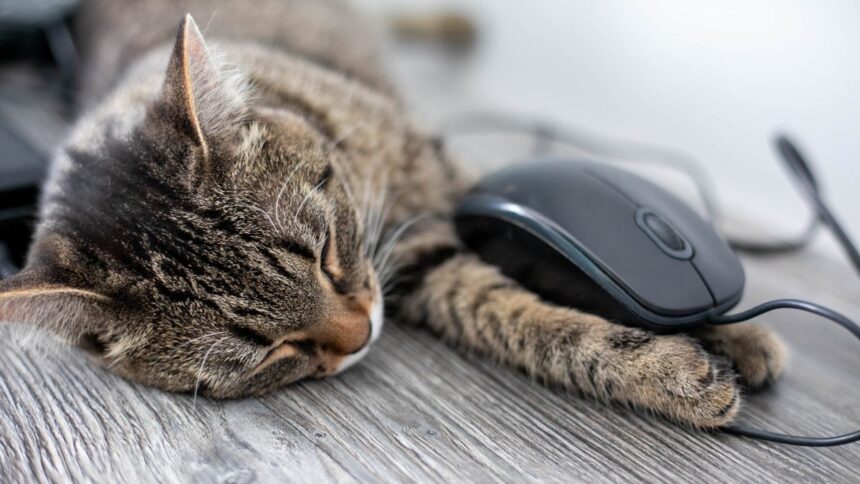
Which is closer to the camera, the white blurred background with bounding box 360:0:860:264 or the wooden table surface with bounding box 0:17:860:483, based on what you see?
the wooden table surface with bounding box 0:17:860:483

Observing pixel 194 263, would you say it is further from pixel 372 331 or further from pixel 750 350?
pixel 750 350

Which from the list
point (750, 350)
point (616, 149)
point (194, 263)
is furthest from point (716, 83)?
point (194, 263)

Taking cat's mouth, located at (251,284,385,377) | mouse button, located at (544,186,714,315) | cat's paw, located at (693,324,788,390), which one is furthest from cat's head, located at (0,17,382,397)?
cat's paw, located at (693,324,788,390)

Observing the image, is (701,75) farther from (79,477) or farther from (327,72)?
(79,477)

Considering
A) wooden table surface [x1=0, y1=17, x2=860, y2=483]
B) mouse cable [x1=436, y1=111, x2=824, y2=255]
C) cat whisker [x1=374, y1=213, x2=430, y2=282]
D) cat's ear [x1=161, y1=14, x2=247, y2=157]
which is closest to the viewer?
wooden table surface [x1=0, y1=17, x2=860, y2=483]

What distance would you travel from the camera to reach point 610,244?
0.68m

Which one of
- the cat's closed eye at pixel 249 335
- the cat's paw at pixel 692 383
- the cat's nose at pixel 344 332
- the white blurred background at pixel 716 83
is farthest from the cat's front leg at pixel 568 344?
the white blurred background at pixel 716 83

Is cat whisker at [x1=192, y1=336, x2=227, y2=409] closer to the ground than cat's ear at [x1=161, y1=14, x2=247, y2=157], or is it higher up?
closer to the ground

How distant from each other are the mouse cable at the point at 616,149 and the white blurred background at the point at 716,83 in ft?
0.11

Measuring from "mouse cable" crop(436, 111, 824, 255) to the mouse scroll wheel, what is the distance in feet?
1.11

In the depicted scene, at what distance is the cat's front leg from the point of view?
67cm

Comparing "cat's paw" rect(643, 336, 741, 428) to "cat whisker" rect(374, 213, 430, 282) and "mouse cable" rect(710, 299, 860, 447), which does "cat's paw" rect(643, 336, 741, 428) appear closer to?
"mouse cable" rect(710, 299, 860, 447)

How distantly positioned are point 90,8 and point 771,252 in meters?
1.62

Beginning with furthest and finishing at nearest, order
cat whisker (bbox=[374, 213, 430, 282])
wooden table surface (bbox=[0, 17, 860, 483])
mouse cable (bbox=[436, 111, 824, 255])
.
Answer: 1. mouse cable (bbox=[436, 111, 824, 255])
2. cat whisker (bbox=[374, 213, 430, 282])
3. wooden table surface (bbox=[0, 17, 860, 483])
